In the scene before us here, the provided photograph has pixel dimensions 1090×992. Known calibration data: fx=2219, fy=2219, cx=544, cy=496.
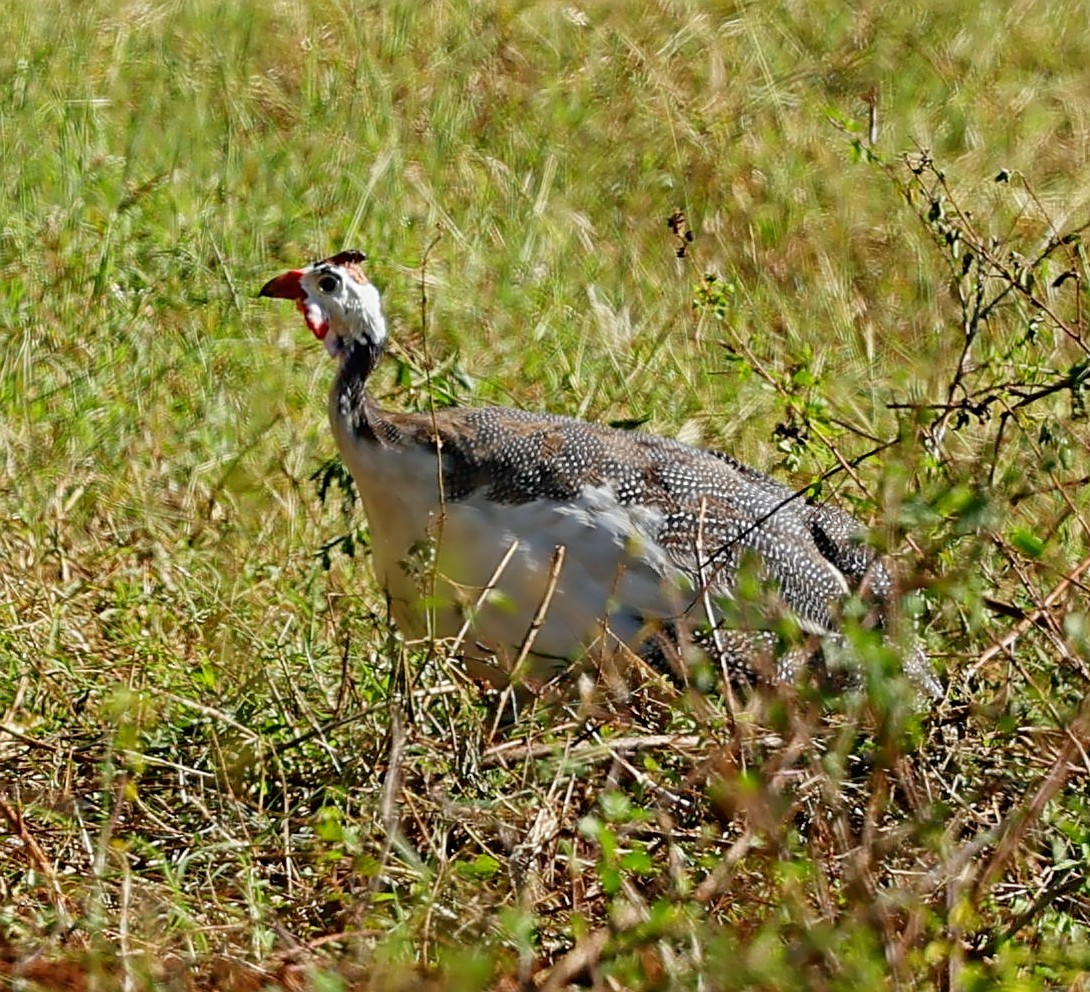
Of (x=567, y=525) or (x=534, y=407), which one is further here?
(x=534, y=407)

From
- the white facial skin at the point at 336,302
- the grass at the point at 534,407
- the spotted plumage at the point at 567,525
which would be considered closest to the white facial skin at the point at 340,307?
the white facial skin at the point at 336,302

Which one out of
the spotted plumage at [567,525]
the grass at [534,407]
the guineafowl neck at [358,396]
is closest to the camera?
the grass at [534,407]

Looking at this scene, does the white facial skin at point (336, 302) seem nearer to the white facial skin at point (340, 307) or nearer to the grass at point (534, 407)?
the white facial skin at point (340, 307)

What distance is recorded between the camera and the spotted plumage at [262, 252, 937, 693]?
13.9ft

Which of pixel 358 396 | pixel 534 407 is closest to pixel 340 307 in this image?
pixel 358 396

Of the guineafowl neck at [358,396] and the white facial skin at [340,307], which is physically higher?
→ the white facial skin at [340,307]

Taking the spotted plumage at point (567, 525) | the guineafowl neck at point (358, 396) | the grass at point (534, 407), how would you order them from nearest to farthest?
the grass at point (534, 407) → the spotted plumage at point (567, 525) → the guineafowl neck at point (358, 396)

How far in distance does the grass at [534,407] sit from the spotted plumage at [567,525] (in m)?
0.17

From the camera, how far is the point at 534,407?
5805mm

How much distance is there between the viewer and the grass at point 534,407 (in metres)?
→ 2.69

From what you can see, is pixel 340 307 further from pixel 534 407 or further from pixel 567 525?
pixel 534 407

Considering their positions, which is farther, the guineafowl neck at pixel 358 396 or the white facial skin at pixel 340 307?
the white facial skin at pixel 340 307

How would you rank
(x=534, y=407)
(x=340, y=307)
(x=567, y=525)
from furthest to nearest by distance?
(x=534, y=407) → (x=340, y=307) → (x=567, y=525)

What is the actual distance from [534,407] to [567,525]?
154 cm
